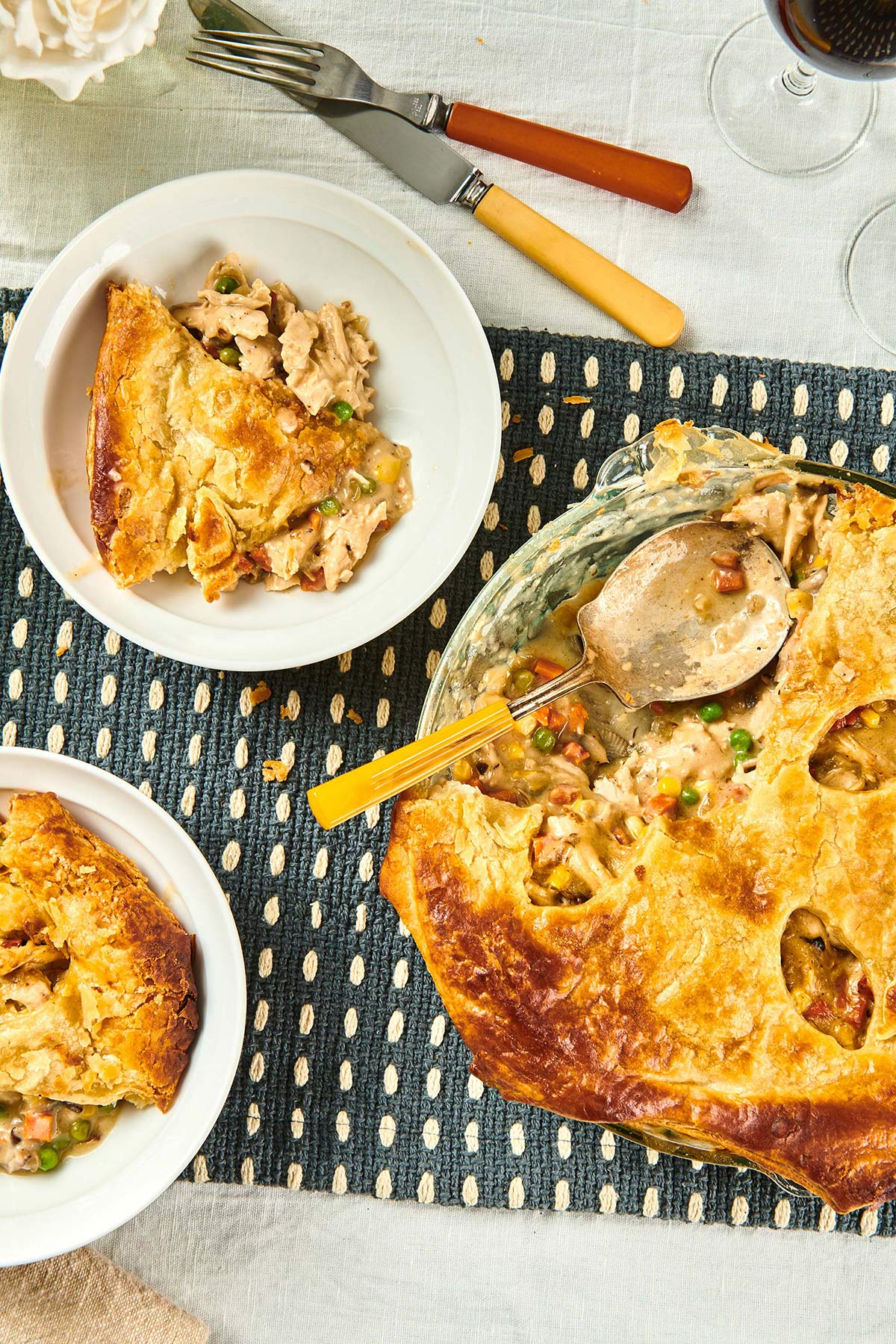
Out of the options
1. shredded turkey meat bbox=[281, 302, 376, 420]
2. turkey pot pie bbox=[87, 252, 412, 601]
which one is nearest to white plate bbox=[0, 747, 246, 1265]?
turkey pot pie bbox=[87, 252, 412, 601]

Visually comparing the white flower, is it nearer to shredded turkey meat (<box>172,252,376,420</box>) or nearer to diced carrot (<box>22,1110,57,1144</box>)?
shredded turkey meat (<box>172,252,376,420</box>)

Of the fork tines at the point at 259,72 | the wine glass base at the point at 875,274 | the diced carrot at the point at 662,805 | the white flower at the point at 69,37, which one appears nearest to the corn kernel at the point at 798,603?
the diced carrot at the point at 662,805

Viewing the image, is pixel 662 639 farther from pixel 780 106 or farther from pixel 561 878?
pixel 780 106

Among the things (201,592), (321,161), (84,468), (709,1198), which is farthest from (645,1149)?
(321,161)

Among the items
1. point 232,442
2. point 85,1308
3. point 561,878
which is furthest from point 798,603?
point 85,1308

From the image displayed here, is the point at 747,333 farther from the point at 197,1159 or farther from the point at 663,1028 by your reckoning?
the point at 197,1159

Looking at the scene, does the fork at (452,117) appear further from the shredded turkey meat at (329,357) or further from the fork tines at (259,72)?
the shredded turkey meat at (329,357)

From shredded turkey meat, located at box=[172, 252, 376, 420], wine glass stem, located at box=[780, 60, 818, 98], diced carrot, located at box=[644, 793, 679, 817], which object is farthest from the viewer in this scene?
wine glass stem, located at box=[780, 60, 818, 98]

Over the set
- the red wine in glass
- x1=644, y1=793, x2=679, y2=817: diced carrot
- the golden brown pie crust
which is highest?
the red wine in glass
